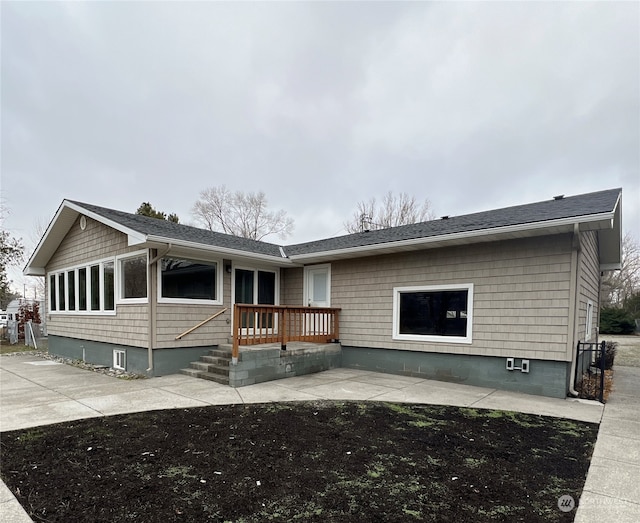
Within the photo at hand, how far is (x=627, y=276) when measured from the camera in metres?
27.3

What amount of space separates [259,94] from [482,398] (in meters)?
11.0

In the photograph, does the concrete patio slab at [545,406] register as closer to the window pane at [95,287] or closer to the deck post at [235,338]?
the deck post at [235,338]

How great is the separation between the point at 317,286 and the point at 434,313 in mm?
3296

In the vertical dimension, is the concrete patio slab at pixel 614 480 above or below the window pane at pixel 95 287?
below

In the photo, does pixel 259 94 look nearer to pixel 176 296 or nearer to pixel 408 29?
pixel 408 29

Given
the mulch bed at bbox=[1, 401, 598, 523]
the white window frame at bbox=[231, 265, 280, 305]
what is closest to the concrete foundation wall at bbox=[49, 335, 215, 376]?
the white window frame at bbox=[231, 265, 280, 305]

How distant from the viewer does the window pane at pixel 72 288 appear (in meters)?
10.0

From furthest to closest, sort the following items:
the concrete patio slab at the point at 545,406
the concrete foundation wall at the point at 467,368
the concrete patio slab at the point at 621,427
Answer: the concrete foundation wall at the point at 467,368 < the concrete patio slab at the point at 545,406 < the concrete patio slab at the point at 621,427

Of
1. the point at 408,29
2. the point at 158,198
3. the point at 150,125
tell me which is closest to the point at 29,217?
the point at 158,198

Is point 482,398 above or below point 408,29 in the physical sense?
below

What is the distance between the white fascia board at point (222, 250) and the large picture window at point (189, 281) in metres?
0.60

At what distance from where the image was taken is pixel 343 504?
2479mm

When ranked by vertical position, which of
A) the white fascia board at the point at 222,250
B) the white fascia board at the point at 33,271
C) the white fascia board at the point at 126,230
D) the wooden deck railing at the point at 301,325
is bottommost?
the wooden deck railing at the point at 301,325

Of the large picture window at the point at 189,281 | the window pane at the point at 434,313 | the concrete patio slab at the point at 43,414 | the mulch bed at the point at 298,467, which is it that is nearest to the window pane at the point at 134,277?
the large picture window at the point at 189,281
